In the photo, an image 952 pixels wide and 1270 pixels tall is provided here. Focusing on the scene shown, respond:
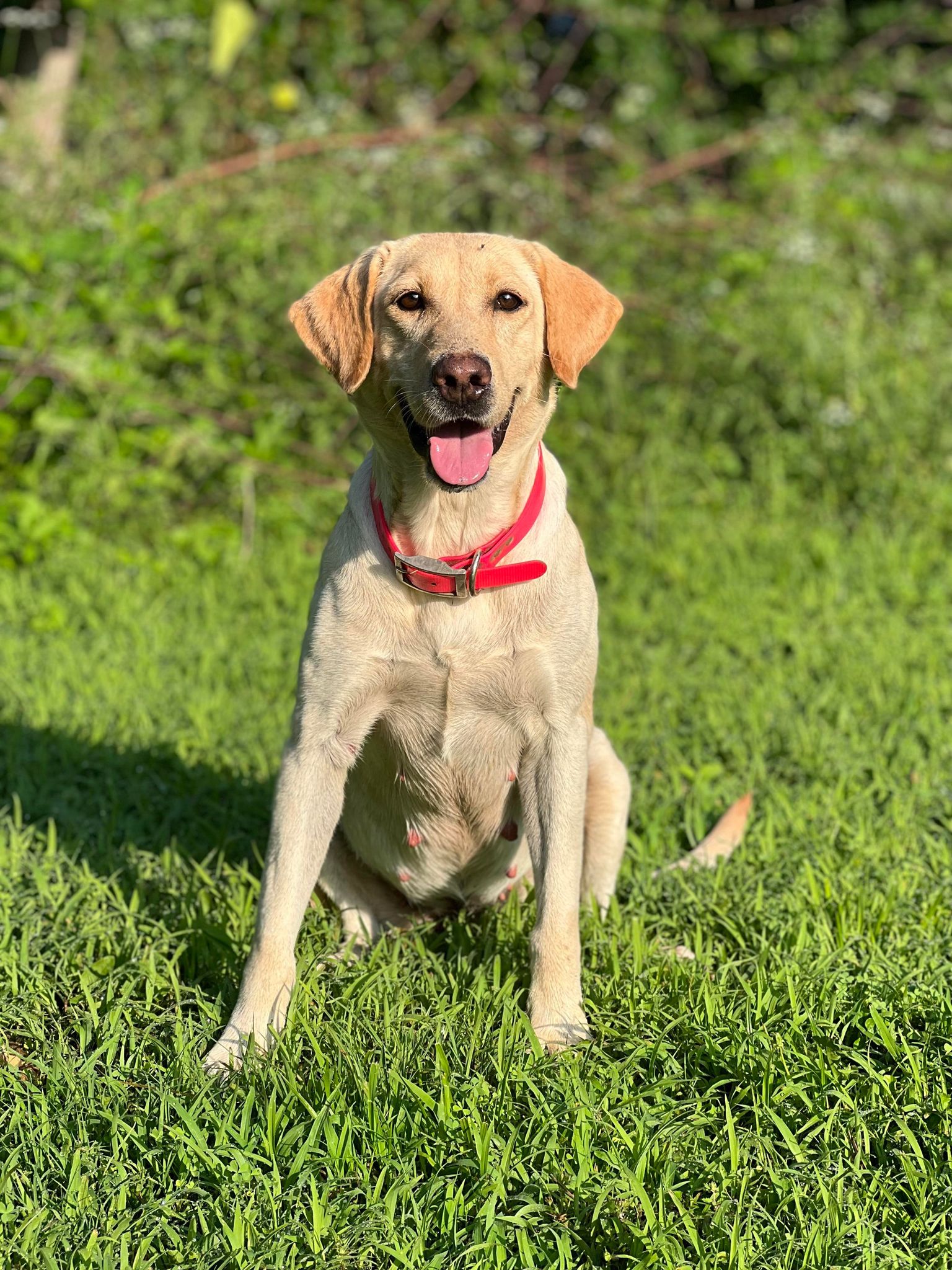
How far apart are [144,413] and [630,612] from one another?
9.07 feet

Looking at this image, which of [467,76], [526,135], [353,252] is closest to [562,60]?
[467,76]

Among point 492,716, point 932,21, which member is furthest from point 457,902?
point 932,21

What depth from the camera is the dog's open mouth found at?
305cm

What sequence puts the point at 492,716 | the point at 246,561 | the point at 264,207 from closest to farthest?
the point at 492,716 → the point at 246,561 → the point at 264,207

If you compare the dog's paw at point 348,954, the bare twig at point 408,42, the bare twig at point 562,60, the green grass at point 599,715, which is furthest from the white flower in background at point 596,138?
the dog's paw at point 348,954

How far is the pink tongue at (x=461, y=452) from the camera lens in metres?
3.05

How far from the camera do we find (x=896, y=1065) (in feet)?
9.26

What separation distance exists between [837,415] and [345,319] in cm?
465

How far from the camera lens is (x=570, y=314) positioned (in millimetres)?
3260

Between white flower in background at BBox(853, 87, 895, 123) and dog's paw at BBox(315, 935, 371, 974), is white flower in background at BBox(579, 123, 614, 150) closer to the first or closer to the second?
white flower in background at BBox(853, 87, 895, 123)

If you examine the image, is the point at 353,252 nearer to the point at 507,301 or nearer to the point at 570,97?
the point at 570,97

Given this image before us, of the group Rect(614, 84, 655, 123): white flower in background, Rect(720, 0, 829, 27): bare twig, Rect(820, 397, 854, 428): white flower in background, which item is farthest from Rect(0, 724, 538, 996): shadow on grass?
Rect(720, 0, 829, 27): bare twig

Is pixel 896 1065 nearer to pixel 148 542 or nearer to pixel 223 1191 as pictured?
pixel 223 1191

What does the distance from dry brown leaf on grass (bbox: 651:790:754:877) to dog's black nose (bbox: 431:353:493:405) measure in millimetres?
1525
